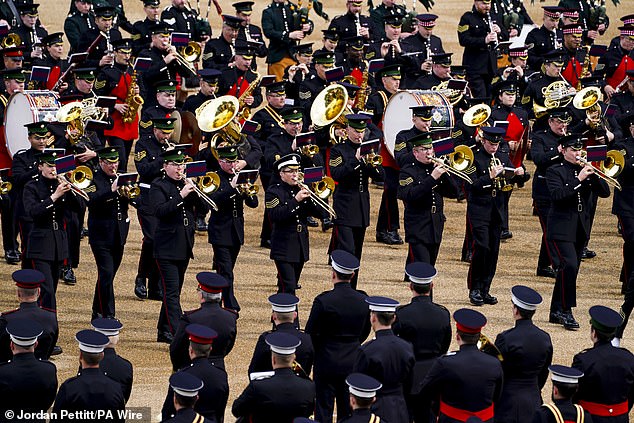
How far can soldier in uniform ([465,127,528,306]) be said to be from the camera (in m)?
17.3

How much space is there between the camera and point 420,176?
53.8 feet

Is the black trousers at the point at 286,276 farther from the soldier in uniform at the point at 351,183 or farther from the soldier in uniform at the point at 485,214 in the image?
the soldier in uniform at the point at 485,214

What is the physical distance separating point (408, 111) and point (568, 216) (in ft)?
11.3

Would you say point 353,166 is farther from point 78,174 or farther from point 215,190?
point 78,174

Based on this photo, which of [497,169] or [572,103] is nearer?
[497,169]

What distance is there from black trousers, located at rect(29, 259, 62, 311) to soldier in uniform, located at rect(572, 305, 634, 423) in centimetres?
587

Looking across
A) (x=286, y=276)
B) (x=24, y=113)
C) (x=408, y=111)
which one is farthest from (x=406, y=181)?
(x=24, y=113)

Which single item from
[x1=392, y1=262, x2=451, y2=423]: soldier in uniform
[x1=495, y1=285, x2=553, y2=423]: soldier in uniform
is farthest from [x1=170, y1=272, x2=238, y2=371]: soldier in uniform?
[x1=495, y1=285, x2=553, y2=423]: soldier in uniform

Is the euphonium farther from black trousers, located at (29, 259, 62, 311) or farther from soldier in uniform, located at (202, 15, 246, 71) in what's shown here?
black trousers, located at (29, 259, 62, 311)

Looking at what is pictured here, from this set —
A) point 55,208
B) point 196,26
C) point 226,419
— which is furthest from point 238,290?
point 196,26

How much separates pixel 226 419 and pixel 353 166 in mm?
4186

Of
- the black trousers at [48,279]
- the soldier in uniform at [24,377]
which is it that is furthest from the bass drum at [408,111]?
the soldier in uniform at [24,377]

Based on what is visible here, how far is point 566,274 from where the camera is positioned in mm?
16547

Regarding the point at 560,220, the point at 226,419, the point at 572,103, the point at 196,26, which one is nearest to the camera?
the point at 226,419
